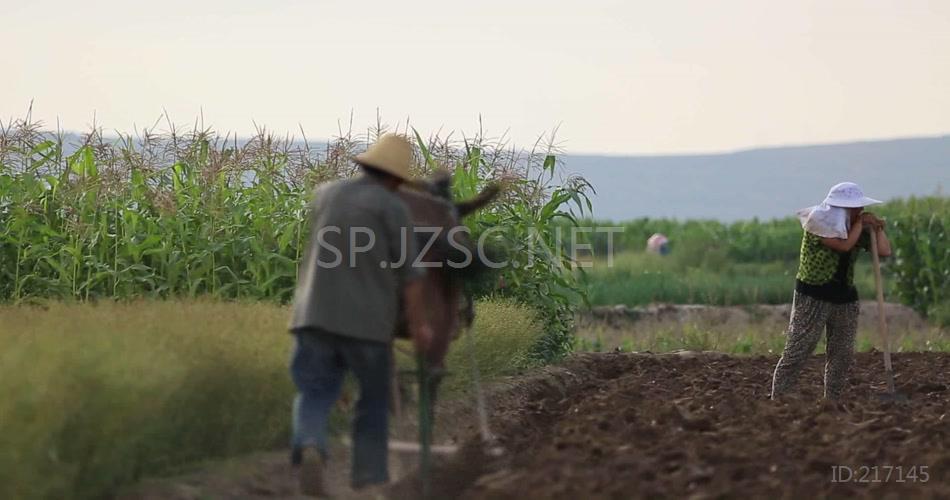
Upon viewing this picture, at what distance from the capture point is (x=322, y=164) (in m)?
13.1

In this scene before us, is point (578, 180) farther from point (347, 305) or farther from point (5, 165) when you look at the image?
point (347, 305)

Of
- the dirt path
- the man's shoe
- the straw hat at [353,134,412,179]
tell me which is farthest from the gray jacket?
the dirt path

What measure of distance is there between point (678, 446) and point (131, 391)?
10.9 ft

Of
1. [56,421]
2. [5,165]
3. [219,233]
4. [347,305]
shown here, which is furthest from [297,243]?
[56,421]

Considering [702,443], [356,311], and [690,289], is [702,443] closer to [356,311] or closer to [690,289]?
[356,311]

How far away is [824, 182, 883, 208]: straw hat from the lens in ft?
36.1

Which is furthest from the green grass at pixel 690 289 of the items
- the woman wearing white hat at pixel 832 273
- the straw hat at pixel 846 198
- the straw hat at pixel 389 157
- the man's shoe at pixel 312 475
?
the man's shoe at pixel 312 475

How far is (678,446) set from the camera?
28.3 feet

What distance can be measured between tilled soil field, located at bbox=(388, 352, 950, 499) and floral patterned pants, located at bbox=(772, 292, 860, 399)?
25 cm

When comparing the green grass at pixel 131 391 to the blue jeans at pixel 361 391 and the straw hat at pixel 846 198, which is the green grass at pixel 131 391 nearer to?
the blue jeans at pixel 361 391

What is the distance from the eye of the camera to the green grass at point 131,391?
6332mm

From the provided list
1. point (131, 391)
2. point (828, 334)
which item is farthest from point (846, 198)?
point (131, 391)

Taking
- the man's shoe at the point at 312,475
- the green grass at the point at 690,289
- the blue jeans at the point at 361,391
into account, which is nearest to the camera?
the man's shoe at the point at 312,475

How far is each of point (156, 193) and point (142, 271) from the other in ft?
2.67
